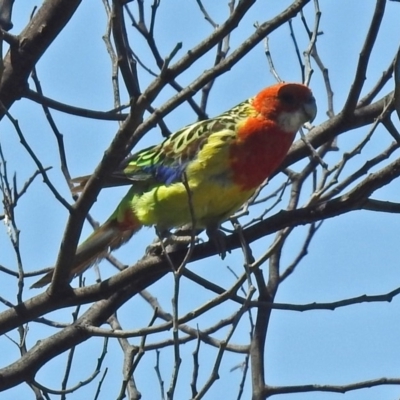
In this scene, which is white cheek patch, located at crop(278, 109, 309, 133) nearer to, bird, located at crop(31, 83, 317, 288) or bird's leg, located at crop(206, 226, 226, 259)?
bird, located at crop(31, 83, 317, 288)

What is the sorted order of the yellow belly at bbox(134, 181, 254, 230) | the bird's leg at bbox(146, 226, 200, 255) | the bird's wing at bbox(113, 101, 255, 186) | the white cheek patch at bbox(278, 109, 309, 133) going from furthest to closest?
the white cheek patch at bbox(278, 109, 309, 133)
the bird's wing at bbox(113, 101, 255, 186)
the yellow belly at bbox(134, 181, 254, 230)
the bird's leg at bbox(146, 226, 200, 255)

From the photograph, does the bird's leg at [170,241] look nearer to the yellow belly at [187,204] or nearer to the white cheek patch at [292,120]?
the yellow belly at [187,204]

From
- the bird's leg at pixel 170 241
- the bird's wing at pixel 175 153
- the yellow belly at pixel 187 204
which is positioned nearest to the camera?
the bird's leg at pixel 170 241

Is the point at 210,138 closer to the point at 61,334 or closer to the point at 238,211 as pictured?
the point at 238,211

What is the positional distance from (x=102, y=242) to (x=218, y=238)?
3.14 ft

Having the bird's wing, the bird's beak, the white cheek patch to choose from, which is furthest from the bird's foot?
the bird's beak

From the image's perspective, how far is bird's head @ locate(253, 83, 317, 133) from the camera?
4.82 metres

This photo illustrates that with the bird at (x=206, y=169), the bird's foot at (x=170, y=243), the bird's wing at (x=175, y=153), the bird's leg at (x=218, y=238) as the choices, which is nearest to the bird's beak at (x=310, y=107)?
the bird at (x=206, y=169)

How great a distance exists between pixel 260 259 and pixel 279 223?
1.29 ft

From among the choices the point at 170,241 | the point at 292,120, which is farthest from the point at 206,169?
the point at 292,120

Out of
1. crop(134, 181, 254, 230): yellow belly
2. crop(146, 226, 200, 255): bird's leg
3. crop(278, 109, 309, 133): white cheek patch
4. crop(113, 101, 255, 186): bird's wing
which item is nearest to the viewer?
crop(146, 226, 200, 255): bird's leg

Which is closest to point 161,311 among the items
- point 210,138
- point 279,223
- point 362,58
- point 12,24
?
point 210,138

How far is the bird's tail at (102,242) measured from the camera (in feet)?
15.2

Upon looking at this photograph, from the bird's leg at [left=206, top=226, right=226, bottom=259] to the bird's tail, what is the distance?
578mm
